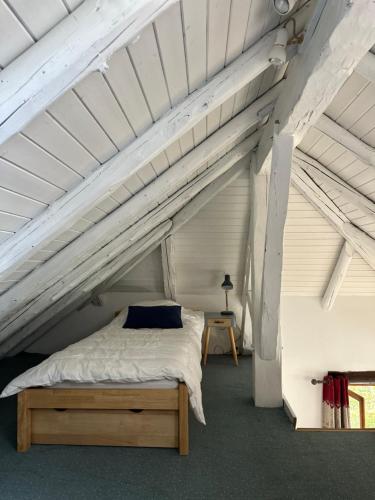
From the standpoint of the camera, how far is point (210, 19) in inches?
50.9

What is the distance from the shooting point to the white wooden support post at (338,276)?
4.18 m

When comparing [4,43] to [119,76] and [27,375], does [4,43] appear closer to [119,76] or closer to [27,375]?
[119,76]

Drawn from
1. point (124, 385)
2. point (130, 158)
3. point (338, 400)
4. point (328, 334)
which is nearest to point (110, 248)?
point (124, 385)

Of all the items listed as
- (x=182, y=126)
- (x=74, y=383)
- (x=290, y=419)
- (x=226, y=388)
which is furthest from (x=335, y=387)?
(x=182, y=126)

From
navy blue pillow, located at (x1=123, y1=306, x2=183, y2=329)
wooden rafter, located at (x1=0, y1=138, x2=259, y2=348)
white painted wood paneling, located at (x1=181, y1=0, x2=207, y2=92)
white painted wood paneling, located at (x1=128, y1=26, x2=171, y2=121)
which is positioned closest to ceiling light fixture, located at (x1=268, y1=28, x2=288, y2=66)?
white painted wood paneling, located at (x1=181, y1=0, x2=207, y2=92)

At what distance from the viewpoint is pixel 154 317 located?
389 cm

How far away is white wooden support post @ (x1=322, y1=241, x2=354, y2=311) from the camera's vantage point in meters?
4.18

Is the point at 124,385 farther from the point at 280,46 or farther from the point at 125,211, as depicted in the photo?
the point at 280,46

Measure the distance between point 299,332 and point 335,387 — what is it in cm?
80

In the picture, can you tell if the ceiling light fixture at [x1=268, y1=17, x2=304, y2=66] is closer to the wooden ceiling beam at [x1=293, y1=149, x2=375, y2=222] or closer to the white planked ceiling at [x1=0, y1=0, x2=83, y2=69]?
the white planked ceiling at [x1=0, y1=0, x2=83, y2=69]

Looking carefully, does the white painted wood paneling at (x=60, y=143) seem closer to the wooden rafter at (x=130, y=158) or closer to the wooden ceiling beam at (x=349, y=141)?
the wooden rafter at (x=130, y=158)

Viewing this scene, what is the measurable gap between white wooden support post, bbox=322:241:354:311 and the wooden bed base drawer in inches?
108

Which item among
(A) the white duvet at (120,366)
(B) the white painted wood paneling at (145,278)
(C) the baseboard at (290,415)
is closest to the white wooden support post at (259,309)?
(C) the baseboard at (290,415)

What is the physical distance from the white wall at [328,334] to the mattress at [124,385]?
2923 mm
